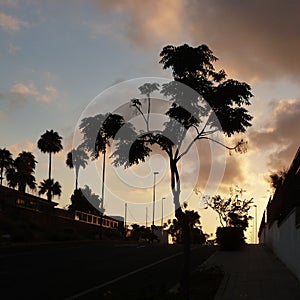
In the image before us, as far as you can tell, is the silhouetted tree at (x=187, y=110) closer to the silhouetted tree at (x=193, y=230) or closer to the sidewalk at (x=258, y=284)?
the sidewalk at (x=258, y=284)

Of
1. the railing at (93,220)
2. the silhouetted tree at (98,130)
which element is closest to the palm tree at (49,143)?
the railing at (93,220)

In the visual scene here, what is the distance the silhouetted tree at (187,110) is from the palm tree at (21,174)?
73.8 m

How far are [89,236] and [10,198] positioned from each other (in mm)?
11122

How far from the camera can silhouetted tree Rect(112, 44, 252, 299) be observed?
535 inches

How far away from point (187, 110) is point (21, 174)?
247 ft

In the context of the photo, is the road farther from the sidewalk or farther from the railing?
the railing

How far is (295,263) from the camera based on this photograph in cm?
1894

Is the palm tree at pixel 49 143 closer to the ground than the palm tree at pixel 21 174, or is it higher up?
higher up

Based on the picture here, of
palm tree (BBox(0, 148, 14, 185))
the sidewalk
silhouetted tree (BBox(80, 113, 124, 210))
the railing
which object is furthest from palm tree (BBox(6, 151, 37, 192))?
silhouetted tree (BBox(80, 113, 124, 210))

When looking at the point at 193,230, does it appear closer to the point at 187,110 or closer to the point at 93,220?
the point at 93,220

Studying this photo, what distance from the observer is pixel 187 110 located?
13477 mm

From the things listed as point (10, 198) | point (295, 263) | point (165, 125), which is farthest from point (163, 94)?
point (10, 198)

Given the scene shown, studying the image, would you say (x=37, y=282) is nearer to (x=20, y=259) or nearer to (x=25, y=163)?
(x=20, y=259)

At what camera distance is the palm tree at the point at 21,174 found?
86.2 meters
